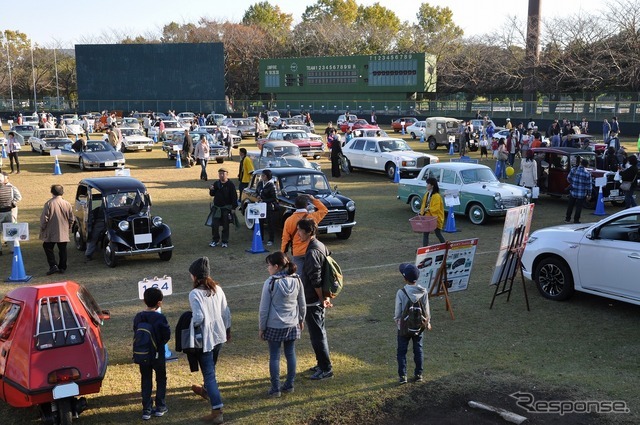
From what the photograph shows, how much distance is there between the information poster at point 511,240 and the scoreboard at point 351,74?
197ft

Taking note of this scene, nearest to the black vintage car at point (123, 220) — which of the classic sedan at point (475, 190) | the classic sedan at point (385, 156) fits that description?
the classic sedan at point (475, 190)

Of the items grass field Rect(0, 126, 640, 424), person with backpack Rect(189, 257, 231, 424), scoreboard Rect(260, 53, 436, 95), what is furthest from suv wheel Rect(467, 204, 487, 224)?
scoreboard Rect(260, 53, 436, 95)

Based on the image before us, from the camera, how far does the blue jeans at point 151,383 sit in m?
6.48

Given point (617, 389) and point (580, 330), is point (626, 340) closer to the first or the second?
point (580, 330)

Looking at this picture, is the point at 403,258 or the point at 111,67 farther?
the point at 111,67

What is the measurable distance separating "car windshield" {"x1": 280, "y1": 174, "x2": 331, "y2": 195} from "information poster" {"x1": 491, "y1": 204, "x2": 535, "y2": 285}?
6705 mm

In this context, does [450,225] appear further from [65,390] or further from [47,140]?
[47,140]

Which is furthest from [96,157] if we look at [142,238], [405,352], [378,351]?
[405,352]

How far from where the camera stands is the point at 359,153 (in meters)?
27.7

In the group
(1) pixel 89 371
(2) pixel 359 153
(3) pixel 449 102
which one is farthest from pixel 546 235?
(3) pixel 449 102

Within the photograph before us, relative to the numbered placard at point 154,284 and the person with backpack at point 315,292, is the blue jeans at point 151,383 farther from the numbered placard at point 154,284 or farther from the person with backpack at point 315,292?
the person with backpack at point 315,292

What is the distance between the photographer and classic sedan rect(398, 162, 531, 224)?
16.8 metres

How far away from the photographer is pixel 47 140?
35406 mm

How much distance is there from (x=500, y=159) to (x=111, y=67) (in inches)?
2595
